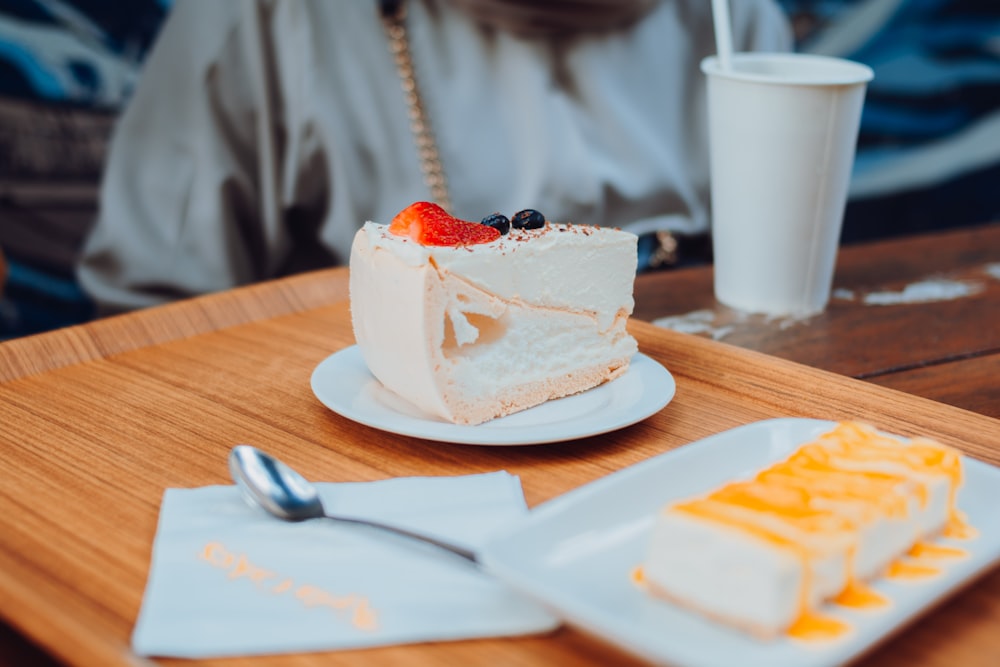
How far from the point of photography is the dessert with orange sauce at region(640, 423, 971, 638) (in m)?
0.50

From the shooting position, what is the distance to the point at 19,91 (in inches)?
86.6

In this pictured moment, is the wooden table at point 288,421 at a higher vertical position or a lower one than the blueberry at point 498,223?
lower

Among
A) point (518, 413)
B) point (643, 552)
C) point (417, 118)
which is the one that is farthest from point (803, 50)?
point (643, 552)

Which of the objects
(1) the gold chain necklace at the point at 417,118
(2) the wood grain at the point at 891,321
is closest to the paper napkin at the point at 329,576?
(2) the wood grain at the point at 891,321

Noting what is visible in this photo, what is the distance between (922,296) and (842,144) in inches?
10.0

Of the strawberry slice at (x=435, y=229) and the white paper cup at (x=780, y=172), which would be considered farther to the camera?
the white paper cup at (x=780, y=172)

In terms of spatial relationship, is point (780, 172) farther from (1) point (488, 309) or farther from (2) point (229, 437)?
(2) point (229, 437)

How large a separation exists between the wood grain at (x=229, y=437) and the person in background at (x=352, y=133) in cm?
69

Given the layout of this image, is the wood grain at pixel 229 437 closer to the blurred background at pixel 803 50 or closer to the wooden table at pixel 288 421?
the wooden table at pixel 288 421

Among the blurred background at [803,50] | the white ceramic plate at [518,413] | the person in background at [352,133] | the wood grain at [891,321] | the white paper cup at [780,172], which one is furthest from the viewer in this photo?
the blurred background at [803,50]

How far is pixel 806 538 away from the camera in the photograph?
510 millimetres

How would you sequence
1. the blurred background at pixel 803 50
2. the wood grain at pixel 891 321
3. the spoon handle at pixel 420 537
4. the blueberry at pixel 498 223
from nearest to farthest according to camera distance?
the spoon handle at pixel 420 537 < the blueberry at pixel 498 223 < the wood grain at pixel 891 321 < the blurred background at pixel 803 50

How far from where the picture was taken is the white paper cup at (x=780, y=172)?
115 cm

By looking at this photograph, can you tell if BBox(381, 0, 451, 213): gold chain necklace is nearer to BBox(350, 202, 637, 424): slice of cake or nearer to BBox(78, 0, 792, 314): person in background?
BBox(78, 0, 792, 314): person in background
